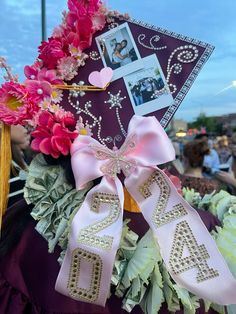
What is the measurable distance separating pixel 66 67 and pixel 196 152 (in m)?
3.31

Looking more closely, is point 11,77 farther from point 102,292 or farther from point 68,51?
point 102,292

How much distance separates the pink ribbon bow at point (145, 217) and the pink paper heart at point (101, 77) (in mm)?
150

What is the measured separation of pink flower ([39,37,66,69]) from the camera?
1108 mm

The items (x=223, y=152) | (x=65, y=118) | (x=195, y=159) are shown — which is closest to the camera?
(x=65, y=118)

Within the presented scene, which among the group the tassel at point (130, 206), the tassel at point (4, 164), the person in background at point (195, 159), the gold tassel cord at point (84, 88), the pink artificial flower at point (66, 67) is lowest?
the person in background at point (195, 159)

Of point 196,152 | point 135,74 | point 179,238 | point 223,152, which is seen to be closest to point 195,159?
point 196,152

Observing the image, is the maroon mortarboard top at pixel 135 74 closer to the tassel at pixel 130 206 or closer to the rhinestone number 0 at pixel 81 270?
the tassel at pixel 130 206

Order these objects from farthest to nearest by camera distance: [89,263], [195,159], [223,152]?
[223,152], [195,159], [89,263]

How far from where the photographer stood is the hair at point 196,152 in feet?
13.8

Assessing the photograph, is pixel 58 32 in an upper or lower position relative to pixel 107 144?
upper

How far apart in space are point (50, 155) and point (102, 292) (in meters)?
0.35

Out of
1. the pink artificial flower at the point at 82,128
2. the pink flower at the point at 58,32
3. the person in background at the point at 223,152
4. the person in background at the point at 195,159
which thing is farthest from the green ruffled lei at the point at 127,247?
the person in background at the point at 223,152

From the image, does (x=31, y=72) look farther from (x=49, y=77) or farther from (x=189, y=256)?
(x=189, y=256)

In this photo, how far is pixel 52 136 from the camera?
103 centimetres
